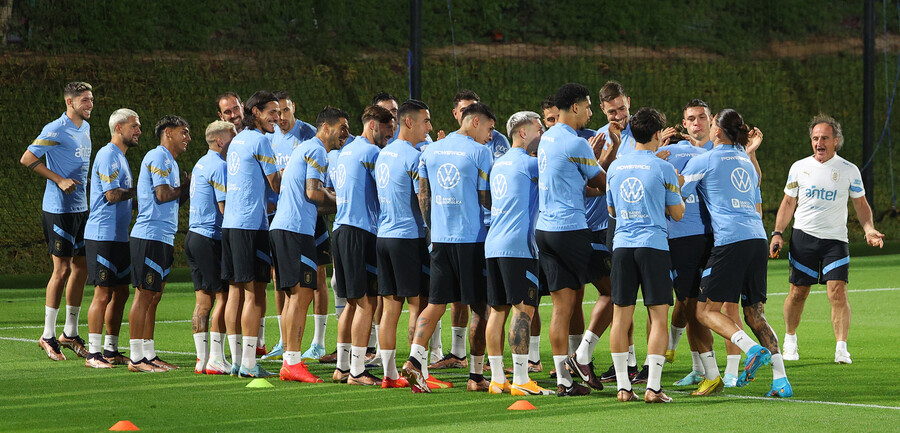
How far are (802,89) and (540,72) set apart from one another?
778 centimetres

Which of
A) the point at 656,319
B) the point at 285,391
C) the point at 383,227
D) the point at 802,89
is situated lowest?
the point at 285,391

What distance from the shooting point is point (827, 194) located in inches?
425

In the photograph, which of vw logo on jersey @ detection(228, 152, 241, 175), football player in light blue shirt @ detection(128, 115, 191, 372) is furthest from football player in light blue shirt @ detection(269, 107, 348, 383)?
football player in light blue shirt @ detection(128, 115, 191, 372)

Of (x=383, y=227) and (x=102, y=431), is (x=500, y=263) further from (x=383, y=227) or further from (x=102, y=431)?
(x=102, y=431)

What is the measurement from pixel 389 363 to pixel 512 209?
1520mm

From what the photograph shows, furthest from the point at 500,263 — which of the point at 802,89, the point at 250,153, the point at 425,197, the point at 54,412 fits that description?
the point at 802,89

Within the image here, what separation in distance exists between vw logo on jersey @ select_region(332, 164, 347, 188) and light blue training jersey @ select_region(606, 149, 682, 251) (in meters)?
2.23

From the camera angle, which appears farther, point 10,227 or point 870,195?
point 870,195

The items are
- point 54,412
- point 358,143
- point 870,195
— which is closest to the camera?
point 54,412

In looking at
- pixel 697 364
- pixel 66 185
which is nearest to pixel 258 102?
pixel 66 185

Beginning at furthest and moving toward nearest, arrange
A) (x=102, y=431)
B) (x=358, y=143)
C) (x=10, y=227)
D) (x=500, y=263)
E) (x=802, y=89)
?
(x=802, y=89)
(x=10, y=227)
(x=358, y=143)
(x=500, y=263)
(x=102, y=431)

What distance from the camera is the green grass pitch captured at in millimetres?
7246

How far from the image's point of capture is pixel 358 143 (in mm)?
9148

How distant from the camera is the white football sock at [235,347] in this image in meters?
→ 9.59
